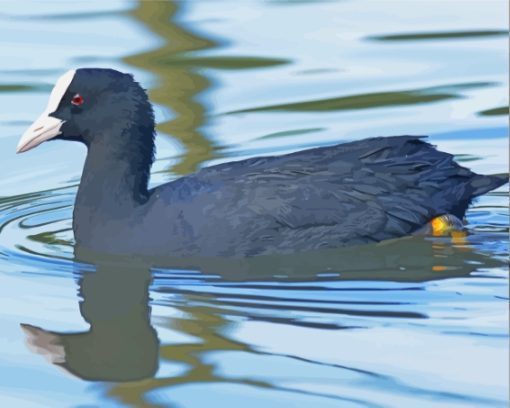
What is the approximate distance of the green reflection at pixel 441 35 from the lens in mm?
14180

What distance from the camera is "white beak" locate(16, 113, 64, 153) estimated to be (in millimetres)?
9289

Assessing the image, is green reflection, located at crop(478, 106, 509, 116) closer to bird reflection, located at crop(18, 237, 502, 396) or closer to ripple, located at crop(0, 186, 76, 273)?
bird reflection, located at crop(18, 237, 502, 396)

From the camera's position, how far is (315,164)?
372 inches

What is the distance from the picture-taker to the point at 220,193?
917 centimetres

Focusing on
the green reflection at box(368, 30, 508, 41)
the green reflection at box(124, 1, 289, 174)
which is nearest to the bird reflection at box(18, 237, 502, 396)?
the green reflection at box(124, 1, 289, 174)

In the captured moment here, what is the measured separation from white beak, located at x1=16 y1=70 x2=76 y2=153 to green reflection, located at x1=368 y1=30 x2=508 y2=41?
16.9 feet

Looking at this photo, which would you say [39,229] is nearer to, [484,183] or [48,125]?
[48,125]

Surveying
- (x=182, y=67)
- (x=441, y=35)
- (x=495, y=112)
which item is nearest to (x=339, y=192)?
(x=495, y=112)

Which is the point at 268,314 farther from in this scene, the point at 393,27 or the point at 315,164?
the point at 393,27

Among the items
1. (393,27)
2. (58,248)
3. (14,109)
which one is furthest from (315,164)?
(393,27)

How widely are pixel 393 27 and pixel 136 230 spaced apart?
227 inches

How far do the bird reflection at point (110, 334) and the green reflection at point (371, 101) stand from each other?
3.38m

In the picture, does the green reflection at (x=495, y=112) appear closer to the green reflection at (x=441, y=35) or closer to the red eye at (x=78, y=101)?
the green reflection at (x=441, y=35)

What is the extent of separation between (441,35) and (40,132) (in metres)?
5.60
